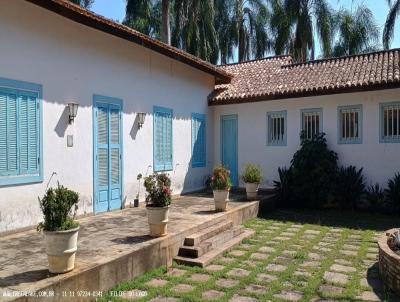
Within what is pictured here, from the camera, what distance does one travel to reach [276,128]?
12.7 m

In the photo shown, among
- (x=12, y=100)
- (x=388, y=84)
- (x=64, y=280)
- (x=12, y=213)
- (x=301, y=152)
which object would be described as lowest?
(x=64, y=280)

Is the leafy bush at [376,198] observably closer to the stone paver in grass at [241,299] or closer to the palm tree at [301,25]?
the stone paver in grass at [241,299]

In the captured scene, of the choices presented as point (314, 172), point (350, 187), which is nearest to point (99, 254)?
point (314, 172)

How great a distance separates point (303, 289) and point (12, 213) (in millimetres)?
4857

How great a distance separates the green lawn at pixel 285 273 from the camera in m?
5.13

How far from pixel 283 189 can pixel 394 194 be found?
308 centimetres

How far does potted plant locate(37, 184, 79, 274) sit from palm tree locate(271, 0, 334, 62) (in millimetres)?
18909

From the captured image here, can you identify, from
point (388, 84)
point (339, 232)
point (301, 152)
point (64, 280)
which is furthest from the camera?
point (301, 152)

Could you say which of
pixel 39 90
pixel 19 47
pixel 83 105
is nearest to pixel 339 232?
pixel 83 105

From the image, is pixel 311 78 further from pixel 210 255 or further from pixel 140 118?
pixel 210 255

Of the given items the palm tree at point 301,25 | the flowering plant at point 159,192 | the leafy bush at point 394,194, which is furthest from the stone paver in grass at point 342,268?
the palm tree at point 301,25

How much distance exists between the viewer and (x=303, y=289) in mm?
5348

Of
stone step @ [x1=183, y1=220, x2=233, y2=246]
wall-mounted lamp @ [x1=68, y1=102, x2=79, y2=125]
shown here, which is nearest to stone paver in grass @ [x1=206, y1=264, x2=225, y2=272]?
stone step @ [x1=183, y1=220, x2=233, y2=246]

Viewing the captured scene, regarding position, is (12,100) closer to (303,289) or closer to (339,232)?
(303,289)
